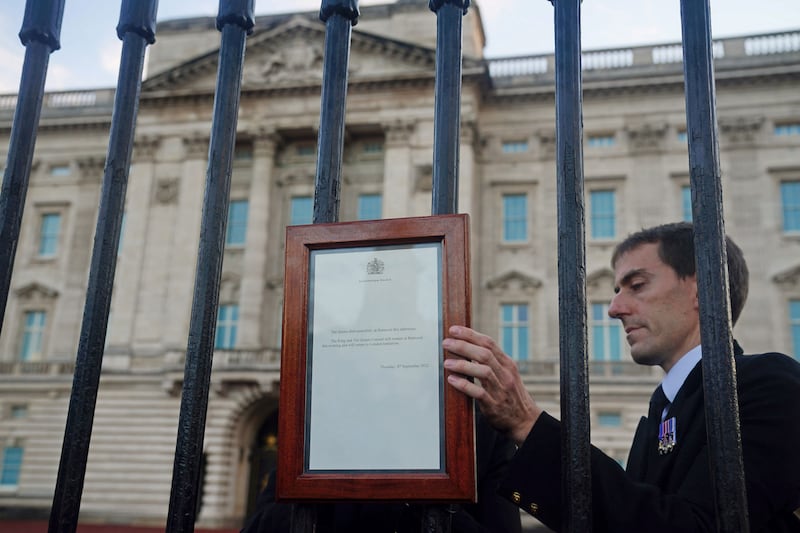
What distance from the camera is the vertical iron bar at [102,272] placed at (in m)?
1.78

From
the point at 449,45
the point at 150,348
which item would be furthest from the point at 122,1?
the point at 150,348

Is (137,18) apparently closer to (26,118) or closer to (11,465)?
(26,118)

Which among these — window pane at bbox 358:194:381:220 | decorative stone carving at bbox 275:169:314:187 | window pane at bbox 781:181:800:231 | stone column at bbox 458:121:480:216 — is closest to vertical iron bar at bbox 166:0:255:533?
stone column at bbox 458:121:480:216

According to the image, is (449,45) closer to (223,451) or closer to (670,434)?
(670,434)

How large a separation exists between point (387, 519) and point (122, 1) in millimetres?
1580

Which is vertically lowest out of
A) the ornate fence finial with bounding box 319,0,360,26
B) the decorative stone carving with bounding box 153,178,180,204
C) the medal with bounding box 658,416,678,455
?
the medal with bounding box 658,416,678,455

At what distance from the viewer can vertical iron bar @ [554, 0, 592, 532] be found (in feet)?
5.11

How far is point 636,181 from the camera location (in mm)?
26734

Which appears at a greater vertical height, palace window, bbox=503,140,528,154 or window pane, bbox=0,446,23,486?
palace window, bbox=503,140,528,154

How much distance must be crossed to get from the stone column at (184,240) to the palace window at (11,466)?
6733mm

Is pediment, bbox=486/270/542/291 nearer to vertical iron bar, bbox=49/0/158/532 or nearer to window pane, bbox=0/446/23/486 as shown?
window pane, bbox=0/446/23/486

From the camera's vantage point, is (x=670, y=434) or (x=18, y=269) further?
(x=18, y=269)

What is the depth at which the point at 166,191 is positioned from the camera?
29.4 metres

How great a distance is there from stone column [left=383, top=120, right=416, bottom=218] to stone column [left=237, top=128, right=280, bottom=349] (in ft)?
13.7
